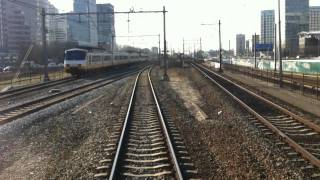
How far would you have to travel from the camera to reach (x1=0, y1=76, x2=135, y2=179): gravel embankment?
9905 millimetres

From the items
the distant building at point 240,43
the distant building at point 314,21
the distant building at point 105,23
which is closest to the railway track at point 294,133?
the distant building at point 105,23

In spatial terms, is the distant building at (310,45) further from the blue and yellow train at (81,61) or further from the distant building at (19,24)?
the blue and yellow train at (81,61)

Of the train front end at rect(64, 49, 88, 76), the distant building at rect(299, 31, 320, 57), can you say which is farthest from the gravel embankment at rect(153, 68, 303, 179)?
the distant building at rect(299, 31, 320, 57)

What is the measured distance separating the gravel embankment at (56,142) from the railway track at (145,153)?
35cm

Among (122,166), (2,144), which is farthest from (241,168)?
(2,144)

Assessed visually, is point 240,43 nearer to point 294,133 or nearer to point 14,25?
point 14,25

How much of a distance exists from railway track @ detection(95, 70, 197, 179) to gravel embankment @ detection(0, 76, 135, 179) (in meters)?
0.35

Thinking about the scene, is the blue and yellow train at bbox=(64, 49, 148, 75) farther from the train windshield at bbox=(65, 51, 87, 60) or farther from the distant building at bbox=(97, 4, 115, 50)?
the distant building at bbox=(97, 4, 115, 50)

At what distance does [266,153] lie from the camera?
1095 cm


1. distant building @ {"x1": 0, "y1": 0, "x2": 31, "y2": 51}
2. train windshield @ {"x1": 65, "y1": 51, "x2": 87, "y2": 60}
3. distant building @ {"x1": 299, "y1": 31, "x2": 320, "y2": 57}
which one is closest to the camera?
train windshield @ {"x1": 65, "y1": 51, "x2": 87, "y2": 60}

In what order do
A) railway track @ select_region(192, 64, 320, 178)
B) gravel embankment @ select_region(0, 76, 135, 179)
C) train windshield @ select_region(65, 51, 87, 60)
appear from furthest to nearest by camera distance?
train windshield @ select_region(65, 51, 87, 60) → railway track @ select_region(192, 64, 320, 178) → gravel embankment @ select_region(0, 76, 135, 179)

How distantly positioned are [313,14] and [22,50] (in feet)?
323

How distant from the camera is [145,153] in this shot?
11.5 metres

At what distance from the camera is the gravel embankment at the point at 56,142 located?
9905 mm
